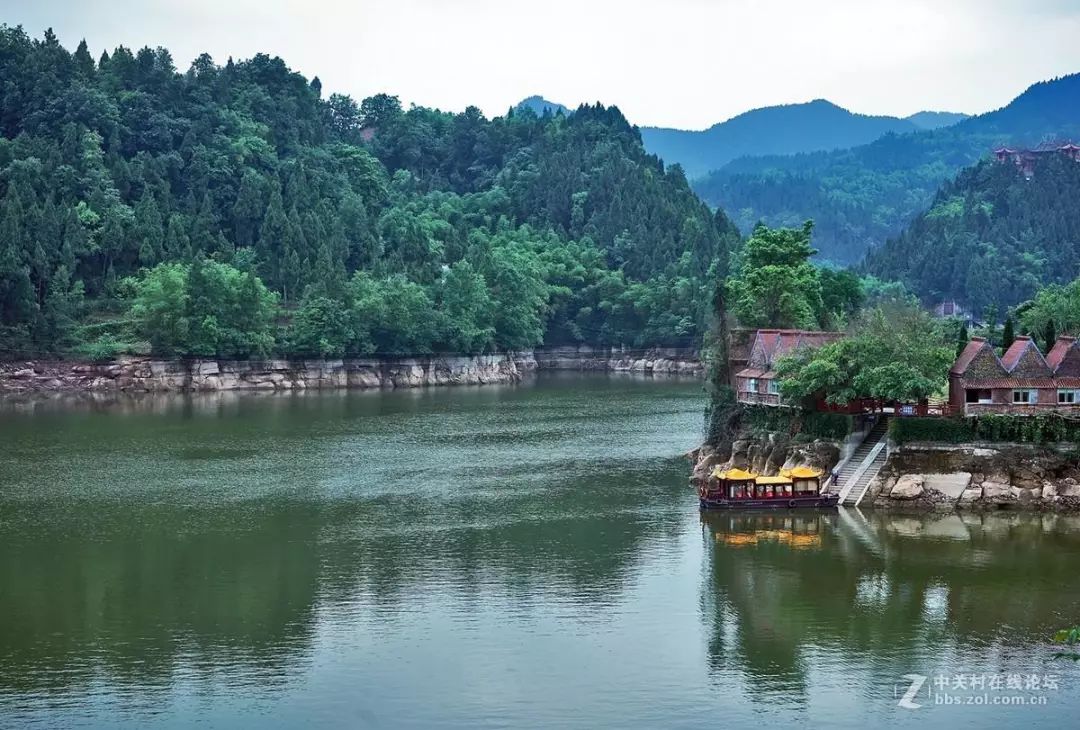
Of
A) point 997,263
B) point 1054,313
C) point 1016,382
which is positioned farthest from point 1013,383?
point 997,263

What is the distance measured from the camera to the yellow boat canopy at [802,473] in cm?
5194

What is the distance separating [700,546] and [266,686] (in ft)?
60.7

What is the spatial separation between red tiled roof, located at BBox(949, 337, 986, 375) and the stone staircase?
10.9 ft

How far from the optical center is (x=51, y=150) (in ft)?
442

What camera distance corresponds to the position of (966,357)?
178 ft

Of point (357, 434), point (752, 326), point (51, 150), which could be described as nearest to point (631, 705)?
point (752, 326)

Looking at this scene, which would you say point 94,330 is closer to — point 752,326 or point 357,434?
point 357,434

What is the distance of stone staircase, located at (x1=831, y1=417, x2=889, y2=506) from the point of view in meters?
52.3

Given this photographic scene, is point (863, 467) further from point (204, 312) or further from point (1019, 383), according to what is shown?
point (204, 312)

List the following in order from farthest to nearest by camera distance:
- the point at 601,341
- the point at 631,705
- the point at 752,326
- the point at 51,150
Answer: the point at 601,341 → the point at 51,150 → the point at 752,326 → the point at 631,705

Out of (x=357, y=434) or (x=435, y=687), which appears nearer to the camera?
(x=435, y=687)

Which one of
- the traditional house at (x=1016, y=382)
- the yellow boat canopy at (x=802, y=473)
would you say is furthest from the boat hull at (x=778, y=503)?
the traditional house at (x=1016, y=382)

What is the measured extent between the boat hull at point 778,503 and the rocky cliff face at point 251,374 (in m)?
69.6

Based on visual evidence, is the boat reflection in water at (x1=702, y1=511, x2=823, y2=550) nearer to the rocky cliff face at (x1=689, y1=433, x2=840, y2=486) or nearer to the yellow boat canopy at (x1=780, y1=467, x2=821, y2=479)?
the yellow boat canopy at (x1=780, y1=467, x2=821, y2=479)
